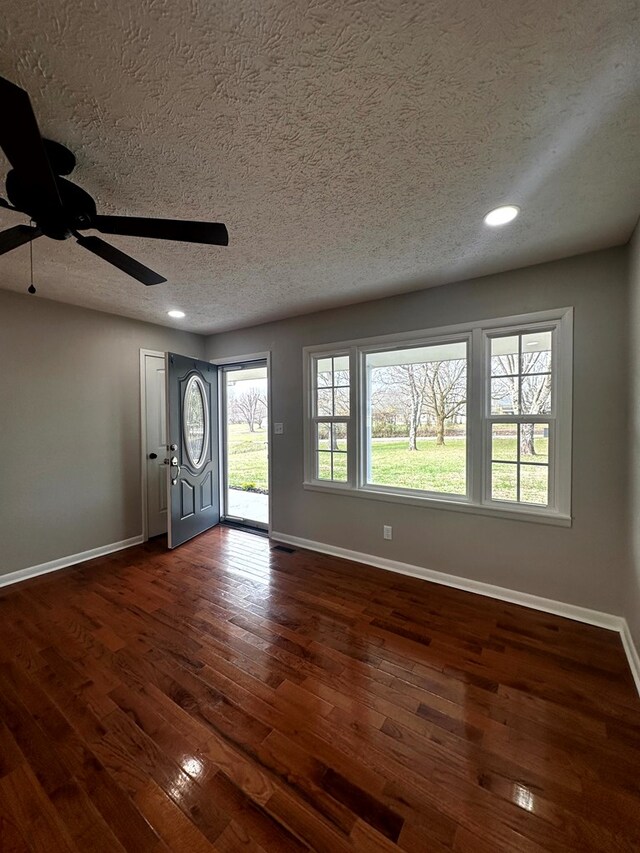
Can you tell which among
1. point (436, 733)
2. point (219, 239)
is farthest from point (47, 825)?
point (219, 239)

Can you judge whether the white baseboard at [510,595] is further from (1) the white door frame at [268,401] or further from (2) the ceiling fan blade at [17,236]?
(2) the ceiling fan blade at [17,236]

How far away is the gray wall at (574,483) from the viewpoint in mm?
2234

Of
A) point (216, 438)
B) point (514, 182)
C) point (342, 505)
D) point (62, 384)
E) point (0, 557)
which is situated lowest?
point (0, 557)

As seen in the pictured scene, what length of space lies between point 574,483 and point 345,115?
2.58 metres

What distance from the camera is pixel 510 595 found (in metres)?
2.58

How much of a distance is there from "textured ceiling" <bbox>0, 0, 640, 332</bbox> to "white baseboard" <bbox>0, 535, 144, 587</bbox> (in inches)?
107

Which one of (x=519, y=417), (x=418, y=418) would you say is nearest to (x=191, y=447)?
A: (x=418, y=418)

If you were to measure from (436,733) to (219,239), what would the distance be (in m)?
2.38

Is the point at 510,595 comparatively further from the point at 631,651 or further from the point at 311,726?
the point at 311,726

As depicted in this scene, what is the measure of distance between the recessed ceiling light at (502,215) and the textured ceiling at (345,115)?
6 centimetres

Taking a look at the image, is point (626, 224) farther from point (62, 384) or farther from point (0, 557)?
point (0, 557)

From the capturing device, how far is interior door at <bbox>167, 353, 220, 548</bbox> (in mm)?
3648

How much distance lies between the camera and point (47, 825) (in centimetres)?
117

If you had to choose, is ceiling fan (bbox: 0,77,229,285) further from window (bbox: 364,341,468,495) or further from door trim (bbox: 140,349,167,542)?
door trim (bbox: 140,349,167,542)
